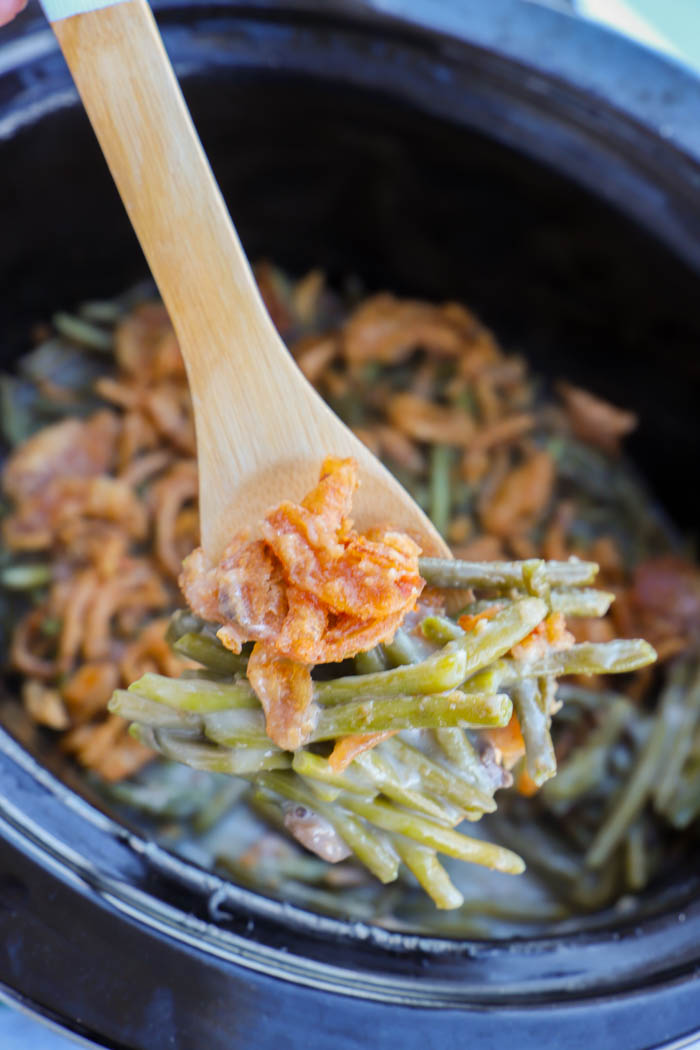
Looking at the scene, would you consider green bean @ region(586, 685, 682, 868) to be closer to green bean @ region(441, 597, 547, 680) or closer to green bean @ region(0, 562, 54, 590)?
green bean @ region(441, 597, 547, 680)

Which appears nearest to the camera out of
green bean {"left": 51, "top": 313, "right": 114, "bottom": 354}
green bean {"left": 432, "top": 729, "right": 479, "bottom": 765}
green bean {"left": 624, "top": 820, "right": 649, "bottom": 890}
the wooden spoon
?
green bean {"left": 432, "top": 729, "right": 479, "bottom": 765}

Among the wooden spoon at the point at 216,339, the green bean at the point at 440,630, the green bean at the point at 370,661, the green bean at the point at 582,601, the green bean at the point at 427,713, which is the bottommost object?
the green bean at the point at 582,601

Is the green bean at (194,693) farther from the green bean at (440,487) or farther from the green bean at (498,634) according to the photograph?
the green bean at (440,487)

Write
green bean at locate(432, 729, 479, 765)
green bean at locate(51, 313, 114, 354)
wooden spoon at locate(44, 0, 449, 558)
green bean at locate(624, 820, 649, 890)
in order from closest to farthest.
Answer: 1. green bean at locate(432, 729, 479, 765)
2. wooden spoon at locate(44, 0, 449, 558)
3. green bean at locate(624, 820, 649, 890)
4. green bean at locate(51, 313, 114, 354)

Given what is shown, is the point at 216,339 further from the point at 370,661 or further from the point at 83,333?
the point at 83,333

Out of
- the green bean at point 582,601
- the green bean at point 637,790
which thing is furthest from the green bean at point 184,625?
the green bean at point 637,790

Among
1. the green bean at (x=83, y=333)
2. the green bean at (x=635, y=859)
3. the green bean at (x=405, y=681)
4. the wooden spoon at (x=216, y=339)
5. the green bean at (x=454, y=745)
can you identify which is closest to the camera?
the green bean at (x=405, y=681)

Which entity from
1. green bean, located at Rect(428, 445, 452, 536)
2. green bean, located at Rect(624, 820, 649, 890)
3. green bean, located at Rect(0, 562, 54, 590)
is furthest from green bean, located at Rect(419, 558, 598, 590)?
green bean, located at Rect(0, 562, 54, 590)

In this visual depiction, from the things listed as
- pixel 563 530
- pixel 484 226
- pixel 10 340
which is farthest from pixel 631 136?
pixel 10 340

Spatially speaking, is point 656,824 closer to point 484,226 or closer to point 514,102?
point 484,226
